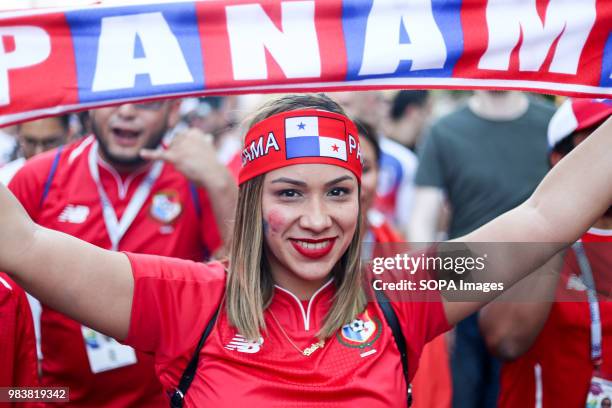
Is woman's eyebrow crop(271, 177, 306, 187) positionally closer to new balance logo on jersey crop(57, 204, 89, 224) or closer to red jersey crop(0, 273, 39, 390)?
red jersey crop(0, 273, 39, 390)

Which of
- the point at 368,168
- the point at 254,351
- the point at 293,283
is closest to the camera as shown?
the point at 254,351

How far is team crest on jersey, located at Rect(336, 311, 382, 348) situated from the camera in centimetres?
259

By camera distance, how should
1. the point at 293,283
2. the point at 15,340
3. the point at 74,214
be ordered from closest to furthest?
the point at 293,283
the point at 15,340
the point at 74,214

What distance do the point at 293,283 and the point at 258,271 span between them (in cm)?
14

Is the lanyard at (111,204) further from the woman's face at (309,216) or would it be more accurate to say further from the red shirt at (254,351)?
the woman's face at (309,216)

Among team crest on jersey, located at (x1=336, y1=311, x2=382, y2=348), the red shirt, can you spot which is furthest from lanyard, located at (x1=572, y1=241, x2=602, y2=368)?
team crest on jersey, located at (x1=336, y1=311, x2=382, y2=348)

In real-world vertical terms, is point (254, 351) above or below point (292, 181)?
below

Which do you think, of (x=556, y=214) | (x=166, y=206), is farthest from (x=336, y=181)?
(x=166, y=206)

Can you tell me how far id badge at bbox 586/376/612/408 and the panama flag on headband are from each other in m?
1.26

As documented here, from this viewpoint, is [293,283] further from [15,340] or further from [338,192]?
[15,340]

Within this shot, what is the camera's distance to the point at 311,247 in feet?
8.59

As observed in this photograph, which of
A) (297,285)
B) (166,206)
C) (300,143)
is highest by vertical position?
(166,206)

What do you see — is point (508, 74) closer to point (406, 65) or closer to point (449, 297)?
point (406, 65)

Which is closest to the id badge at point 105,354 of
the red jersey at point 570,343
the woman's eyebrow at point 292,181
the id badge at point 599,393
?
the woman's eyebrow at point 292,181
